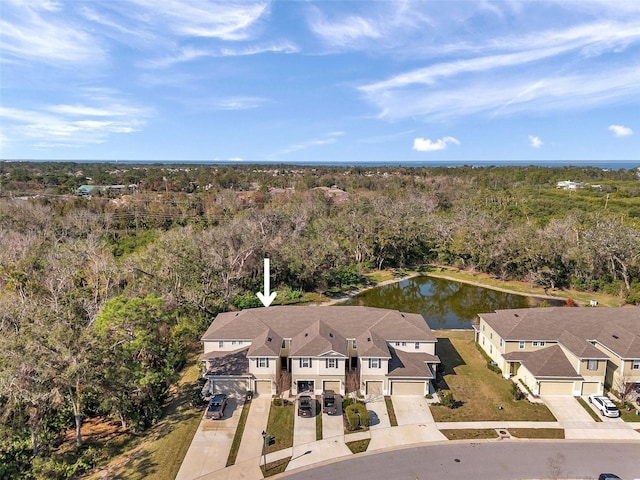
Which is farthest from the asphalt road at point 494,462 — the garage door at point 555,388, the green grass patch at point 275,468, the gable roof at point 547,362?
the gable roof at point 547,362

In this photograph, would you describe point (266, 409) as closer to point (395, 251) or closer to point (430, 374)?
point (430, 374)

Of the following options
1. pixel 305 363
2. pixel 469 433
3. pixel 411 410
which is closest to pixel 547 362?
pixel 469 433

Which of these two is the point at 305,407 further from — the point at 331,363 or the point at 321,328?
the point at 321,328

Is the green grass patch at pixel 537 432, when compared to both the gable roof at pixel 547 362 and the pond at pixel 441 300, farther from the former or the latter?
the pond at pixel 441 300

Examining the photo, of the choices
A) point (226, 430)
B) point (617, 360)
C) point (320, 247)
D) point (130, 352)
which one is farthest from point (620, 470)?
point (320, 247)

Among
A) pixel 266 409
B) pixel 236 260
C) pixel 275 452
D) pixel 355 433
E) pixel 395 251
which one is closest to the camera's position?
pixel 275 452

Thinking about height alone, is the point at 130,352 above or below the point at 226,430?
above

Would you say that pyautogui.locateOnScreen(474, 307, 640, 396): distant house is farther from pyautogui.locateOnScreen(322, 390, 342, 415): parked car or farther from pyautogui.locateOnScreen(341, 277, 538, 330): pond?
pyautogui.locateOnScreen(322, 390, 342, 415): parked car
